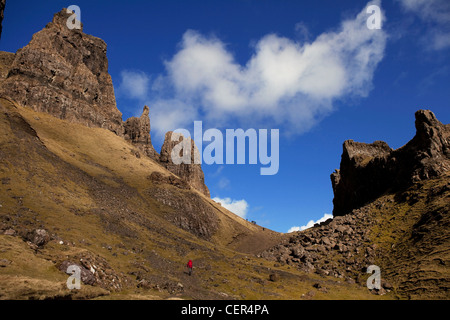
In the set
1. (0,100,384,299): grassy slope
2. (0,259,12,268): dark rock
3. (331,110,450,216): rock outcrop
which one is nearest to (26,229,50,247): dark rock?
(0,100,384,299): grassy slope

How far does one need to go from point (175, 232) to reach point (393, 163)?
264 ft

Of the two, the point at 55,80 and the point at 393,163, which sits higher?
the point at 55,80

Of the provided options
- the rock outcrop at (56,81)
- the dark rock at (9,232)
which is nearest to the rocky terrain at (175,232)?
the dark rock at (9,232)

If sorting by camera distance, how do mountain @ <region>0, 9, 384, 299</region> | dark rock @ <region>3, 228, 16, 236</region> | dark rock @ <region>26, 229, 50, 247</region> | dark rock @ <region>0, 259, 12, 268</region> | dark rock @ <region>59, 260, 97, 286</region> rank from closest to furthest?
dark rock @ <region>0, 259, 12, 268</region>
dark rock @ <region>59, 260, 97, 286</region>
mountain @ <region>0, 9, 384, 299</region>
dark rock @ <region>3, 228, 16, 236</region>
dark rock @ <region>26, 229, 50, 247</region>

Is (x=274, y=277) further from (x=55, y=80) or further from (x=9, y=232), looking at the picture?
(x=55, y=80)

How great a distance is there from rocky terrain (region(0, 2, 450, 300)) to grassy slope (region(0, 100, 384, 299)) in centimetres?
27

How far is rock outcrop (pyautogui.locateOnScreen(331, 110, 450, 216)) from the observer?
8388 centimetres

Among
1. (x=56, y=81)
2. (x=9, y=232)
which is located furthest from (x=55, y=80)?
(x=9, y=232)

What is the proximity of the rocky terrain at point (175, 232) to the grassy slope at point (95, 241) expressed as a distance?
0.27 metres

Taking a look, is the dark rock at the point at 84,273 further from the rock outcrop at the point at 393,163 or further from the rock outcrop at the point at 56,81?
the rock outcrop at the point at 56,81

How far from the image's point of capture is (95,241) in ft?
191

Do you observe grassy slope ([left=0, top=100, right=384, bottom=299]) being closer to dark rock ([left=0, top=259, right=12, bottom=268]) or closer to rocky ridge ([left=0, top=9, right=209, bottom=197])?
dark rock ([left=0, top=259, right=12, bottom=268])

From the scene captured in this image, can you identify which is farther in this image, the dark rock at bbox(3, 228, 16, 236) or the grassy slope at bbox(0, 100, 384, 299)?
the dark rock at bbox(3, 228, 16, 236)
